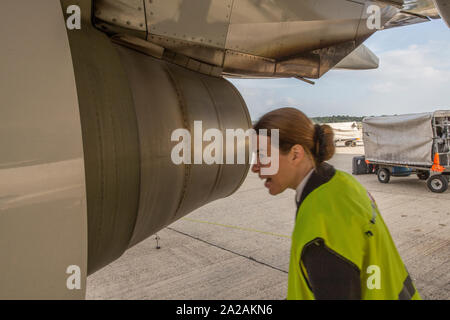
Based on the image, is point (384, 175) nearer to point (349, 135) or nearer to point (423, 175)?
point (423, 175)

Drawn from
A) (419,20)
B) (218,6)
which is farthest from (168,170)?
(419,20)

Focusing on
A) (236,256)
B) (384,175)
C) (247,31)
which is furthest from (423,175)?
(247,31)

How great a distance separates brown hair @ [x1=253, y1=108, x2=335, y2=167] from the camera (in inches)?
54.2

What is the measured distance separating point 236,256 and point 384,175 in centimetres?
886

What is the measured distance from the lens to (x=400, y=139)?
10.5 metres

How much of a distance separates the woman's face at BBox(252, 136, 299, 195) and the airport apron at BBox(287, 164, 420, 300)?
0.18 meters

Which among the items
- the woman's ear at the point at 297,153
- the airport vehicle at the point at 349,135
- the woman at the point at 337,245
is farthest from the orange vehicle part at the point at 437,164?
the airport vehicle at the point at 349,135

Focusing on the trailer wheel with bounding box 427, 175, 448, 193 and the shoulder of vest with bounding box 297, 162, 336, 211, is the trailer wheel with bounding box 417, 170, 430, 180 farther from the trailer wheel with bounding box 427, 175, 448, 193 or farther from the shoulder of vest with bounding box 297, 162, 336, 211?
the shoulder of vest with bounding box 297, 162, 336, 211

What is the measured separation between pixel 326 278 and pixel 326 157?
59cm

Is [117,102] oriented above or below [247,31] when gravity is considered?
below

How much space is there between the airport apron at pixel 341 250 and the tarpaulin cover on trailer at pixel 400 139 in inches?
410

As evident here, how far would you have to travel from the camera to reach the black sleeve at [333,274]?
41.3 inches

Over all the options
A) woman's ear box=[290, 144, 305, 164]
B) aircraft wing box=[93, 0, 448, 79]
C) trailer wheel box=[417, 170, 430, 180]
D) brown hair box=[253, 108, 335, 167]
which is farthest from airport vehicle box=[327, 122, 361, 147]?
woman's ear box=[290, 144, 305, 164]
